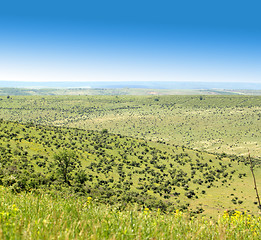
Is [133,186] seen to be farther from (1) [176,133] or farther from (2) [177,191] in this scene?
(1) [176,133]

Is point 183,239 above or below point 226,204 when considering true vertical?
above

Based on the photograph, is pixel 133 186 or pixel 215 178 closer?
pixel 133 186

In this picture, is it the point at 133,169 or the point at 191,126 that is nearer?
the point at 133,169

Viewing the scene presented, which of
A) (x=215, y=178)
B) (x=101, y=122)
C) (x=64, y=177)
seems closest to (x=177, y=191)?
(x=215, y=178)

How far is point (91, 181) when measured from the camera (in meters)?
51.7

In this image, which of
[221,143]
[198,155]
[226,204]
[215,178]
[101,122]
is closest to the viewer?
[226,204]

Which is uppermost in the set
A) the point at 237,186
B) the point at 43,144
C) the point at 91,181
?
the point at 43,144

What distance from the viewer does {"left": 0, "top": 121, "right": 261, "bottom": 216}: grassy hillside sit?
45.7 meters

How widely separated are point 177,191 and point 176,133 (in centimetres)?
9914

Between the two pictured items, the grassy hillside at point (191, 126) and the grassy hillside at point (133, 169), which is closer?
the grassy hillside at point (133, 169)

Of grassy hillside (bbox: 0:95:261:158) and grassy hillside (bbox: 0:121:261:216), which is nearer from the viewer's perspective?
grassy hillside (bbox: 0:121:261:216)

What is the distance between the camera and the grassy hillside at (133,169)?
45.7 metres

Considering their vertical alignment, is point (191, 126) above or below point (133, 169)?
above

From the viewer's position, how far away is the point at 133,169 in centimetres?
6900
